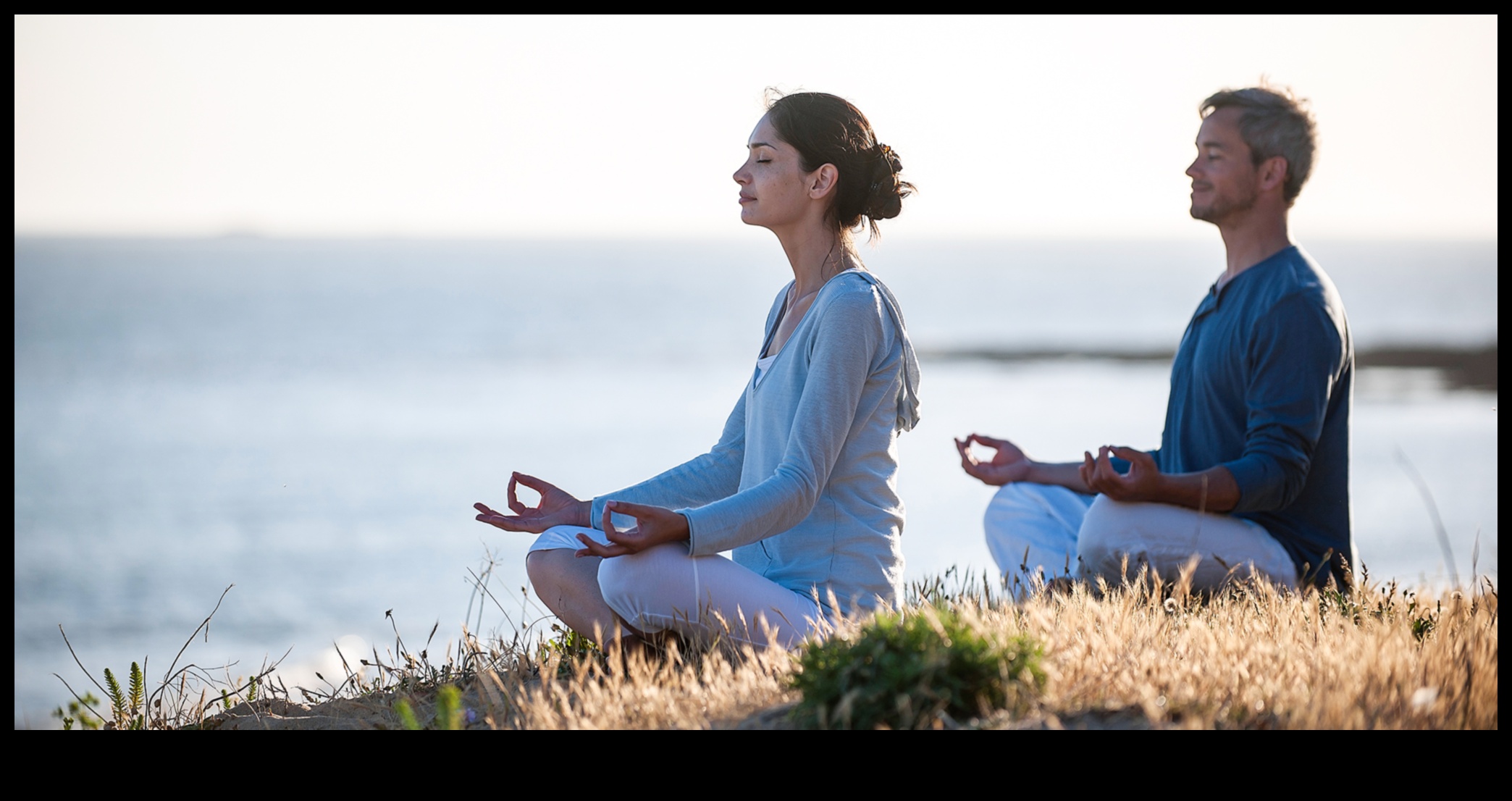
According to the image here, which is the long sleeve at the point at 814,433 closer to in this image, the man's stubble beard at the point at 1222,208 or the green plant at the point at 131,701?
the man's stubble beard at the point at 1222,208

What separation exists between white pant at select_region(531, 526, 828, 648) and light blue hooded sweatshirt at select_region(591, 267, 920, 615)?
0.08 m

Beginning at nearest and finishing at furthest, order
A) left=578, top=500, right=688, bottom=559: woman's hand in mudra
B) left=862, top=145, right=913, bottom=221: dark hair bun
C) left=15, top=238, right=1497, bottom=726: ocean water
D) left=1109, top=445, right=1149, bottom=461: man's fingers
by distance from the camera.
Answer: left=578, top=500, right=688, bottom=559: woman's hand in mudra < left=862, top=145, right=913, bottom=221: dark hair bun < left=1109, top=445, right=1149, bottom=461: man's fingers < left=15, top=238, right=1497, bottom=726: ocean water

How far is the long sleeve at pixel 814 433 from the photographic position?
3.66 m

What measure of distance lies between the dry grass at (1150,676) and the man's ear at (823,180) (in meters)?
1.31

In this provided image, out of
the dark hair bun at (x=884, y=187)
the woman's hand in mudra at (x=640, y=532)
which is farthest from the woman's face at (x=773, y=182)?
the woman's hand in mudra at (x=640, y=532)

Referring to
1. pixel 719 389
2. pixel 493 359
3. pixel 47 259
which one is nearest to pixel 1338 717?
pixel 719 389

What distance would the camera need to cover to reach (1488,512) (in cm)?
2264

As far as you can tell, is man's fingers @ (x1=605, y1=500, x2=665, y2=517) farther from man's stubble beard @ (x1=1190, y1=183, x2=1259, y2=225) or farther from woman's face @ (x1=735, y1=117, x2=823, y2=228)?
man's stubble beard @ (x1=1190, y1=183, x2=1259, y2=225)

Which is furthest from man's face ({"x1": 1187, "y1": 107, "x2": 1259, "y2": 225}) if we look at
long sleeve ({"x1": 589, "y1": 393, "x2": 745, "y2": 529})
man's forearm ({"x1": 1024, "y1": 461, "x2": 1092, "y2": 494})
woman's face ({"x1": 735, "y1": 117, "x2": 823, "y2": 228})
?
long sleeve ({"x1": 589, "y1": 393, "x2": 745, "y2": 529})

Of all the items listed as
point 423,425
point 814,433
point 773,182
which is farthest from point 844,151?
point 423,425

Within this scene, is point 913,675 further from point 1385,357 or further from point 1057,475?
point 1385,357

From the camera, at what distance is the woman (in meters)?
3.72

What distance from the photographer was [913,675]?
2.94m
